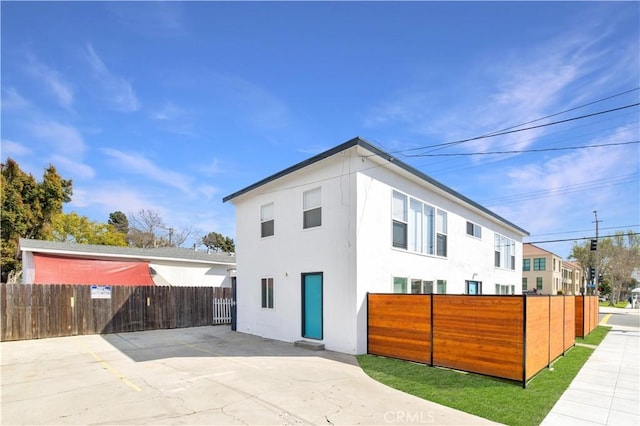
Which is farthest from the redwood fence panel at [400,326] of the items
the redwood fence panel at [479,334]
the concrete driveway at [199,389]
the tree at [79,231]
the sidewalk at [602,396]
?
the tree at [79,231]

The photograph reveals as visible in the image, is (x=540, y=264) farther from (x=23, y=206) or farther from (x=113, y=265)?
(x=23, y=206)

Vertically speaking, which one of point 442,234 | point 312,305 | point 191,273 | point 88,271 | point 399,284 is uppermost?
point 442,234

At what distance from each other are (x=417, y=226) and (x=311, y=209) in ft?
12.7

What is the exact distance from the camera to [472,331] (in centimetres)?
748

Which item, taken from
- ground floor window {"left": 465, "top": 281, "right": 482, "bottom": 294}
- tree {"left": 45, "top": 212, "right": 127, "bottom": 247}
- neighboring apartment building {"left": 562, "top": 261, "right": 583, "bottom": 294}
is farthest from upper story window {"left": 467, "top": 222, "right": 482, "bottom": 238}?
neighboring apartment building {"left": 562, "top": 261, "right": 583, "bottom": 294}

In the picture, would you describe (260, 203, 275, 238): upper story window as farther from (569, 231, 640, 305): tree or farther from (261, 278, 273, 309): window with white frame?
(569, 231, 640, 305): tree

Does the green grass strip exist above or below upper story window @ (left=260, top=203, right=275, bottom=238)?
below

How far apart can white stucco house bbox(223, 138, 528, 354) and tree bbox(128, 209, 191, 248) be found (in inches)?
1202

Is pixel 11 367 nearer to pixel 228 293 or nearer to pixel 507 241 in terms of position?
pixel 228 293

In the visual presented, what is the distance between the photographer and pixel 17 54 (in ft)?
32.7

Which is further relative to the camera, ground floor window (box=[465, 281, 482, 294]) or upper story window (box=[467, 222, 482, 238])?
upper story window (box=[467, 222, 482, 238])
